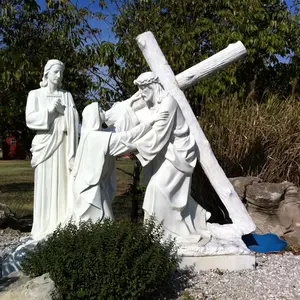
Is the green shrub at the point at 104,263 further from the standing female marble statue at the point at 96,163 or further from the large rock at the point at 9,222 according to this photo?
the large rock at the point at 9,222

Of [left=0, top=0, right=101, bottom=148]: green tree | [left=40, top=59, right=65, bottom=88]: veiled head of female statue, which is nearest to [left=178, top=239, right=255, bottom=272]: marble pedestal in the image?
[left=40, top=59, right=65, bottom=88]: veiled head of female statue

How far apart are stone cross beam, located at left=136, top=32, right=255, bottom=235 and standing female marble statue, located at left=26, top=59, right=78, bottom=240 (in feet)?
4.37

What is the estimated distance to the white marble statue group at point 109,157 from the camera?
5.30 metres

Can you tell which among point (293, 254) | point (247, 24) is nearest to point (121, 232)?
point (293, 254)

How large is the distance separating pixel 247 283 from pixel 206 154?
1883 millimetres

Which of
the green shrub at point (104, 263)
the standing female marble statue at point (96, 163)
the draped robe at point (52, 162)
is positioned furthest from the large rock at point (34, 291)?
the draped robe at point (52, 162)

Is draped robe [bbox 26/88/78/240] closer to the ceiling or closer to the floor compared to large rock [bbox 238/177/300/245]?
closer to the ceiling

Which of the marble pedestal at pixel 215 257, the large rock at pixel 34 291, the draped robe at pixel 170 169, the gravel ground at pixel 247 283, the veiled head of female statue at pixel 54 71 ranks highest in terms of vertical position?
the veiled head of female statue at pixel 54 71

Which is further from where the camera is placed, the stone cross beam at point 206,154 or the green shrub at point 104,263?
the stone cross beam at point 206,154

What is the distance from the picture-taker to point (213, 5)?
340 inches

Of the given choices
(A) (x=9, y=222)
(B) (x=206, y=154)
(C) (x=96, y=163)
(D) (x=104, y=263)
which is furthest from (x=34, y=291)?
(A) (x=9, y=222)

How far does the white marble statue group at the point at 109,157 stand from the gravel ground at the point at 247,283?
49cm

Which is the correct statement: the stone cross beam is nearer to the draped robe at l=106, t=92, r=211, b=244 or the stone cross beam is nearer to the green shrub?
the draped robe at l=106, t=92, r=211, b=244

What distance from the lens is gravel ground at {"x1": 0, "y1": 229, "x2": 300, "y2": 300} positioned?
15.2 feet
